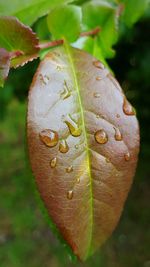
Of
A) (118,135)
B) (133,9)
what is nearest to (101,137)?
(118,135)

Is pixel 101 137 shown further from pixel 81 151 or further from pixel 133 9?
pixel 133 9

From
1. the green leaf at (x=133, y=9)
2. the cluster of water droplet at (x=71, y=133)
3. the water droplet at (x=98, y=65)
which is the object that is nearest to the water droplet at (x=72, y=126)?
the cluster of water droplet at (x=71, y=133)

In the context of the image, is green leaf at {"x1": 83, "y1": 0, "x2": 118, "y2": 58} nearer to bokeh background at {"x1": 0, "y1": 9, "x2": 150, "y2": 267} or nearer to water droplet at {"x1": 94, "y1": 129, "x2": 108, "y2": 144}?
water droplet at {"x1": 94, "y1": 129, "x2": 108, "y2": 144}

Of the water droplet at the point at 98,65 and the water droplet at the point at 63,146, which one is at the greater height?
the water droplet at the point at 98,65

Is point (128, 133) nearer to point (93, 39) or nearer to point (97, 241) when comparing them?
point (97, 241)

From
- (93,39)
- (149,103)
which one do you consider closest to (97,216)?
(93,39)

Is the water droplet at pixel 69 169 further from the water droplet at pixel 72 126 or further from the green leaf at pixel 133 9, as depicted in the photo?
the green leaf at pixel 133 9

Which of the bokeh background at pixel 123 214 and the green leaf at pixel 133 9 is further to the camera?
the bokeh background at pixel 123 214
